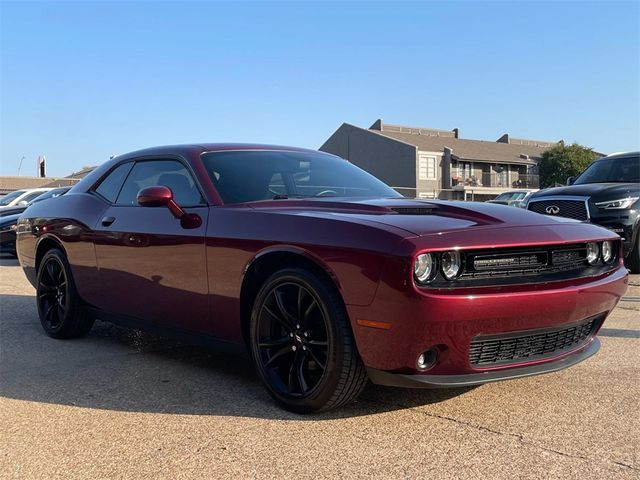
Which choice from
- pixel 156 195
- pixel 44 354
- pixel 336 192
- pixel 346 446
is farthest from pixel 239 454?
pixel 44 354

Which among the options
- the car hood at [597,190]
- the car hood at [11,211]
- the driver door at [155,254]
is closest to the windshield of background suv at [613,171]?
the car hood at [597,190]

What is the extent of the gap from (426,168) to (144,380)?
46.0 metres

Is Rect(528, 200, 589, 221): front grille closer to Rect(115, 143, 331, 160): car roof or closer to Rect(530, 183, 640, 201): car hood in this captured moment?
Rect(530, 183, 640, 201): car hood

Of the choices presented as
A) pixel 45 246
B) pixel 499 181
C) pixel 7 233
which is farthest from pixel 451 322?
pixel 499 181

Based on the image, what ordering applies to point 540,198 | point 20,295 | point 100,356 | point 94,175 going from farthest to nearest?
1. point 540,198
2. point 20,295
3. point 94,175
4. point 100,356

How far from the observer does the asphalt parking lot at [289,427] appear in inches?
104

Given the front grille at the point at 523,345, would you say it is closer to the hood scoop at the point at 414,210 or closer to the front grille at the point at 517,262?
the front grille at the point at 517,262

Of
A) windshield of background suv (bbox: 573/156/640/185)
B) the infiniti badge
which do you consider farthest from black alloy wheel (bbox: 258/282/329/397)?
windshield of background suv (bbox: 573/156/640/185)

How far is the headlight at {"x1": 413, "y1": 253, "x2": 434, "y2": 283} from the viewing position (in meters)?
2.86

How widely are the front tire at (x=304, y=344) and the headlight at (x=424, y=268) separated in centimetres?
43

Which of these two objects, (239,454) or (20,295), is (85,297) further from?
(20,295)

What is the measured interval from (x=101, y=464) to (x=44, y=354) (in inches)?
91.6

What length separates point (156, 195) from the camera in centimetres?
387

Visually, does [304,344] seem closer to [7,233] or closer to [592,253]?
[592,253]
